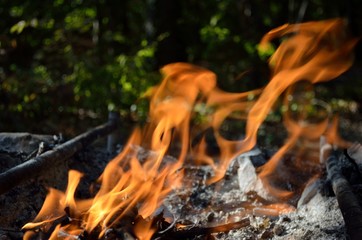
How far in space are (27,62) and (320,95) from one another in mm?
8918

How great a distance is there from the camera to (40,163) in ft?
12.0

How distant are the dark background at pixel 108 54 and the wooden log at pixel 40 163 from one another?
119 inches

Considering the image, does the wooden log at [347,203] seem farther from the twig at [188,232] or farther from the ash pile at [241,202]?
the twig at [188,232]

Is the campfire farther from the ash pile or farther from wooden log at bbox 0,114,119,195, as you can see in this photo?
wooden log at bbox 0,114,119,195

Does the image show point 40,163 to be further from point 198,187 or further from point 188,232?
point 198,187

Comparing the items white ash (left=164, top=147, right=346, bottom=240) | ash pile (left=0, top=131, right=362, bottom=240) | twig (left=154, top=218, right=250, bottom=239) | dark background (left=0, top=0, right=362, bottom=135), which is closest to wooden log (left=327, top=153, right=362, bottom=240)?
ash pile (left=0, top=131, right=362, bottom=240)

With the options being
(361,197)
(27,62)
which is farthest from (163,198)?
(27,62)

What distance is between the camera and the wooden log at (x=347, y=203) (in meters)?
2.61

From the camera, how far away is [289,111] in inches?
435

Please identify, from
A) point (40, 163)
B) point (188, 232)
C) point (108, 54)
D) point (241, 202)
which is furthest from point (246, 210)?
point (108, 54)

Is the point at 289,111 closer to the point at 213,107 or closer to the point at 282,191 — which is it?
the point at 213,107

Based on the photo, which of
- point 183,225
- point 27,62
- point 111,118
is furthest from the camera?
point 27,62

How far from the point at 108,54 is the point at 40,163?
596cm

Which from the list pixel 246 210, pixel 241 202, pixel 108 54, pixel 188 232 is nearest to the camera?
pixel 188 232
